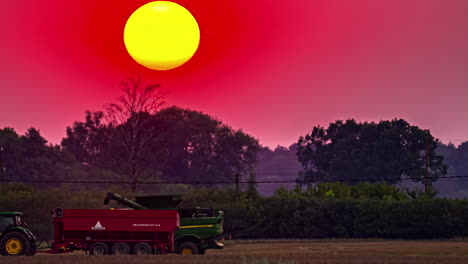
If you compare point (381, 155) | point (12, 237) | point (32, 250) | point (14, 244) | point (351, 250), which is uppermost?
point (381, 155)

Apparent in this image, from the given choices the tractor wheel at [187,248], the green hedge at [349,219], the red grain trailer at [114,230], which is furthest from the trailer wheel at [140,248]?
the green hedge at [349,219]

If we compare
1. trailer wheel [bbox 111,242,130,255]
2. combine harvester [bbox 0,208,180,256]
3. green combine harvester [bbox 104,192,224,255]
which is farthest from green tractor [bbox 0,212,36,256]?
green combine harvester [bbox 104,192,224,255]

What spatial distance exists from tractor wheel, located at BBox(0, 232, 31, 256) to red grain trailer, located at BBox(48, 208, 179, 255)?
204cm

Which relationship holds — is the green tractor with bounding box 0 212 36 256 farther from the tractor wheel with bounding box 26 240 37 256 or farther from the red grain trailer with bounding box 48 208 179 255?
the red grain trailer with bounding box 48 208 179 255

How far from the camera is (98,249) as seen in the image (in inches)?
1519

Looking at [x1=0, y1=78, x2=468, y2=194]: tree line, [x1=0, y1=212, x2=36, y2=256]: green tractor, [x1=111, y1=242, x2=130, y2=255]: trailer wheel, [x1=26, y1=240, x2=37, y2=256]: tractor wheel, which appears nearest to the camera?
[x1=0, y1=212, x2=36, y2=256]: green tractor

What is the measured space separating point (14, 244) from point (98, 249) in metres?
3.98

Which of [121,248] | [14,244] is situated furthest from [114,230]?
[14,244]

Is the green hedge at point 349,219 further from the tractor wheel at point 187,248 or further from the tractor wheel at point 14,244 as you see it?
the tractor wheel at point 14,244

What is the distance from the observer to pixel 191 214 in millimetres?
40188

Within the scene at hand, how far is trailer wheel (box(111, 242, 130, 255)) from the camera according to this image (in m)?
38.5

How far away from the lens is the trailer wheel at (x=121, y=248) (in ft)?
126

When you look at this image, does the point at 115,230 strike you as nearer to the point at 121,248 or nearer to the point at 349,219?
the point at 121,248

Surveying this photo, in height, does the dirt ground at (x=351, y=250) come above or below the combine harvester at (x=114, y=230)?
below
